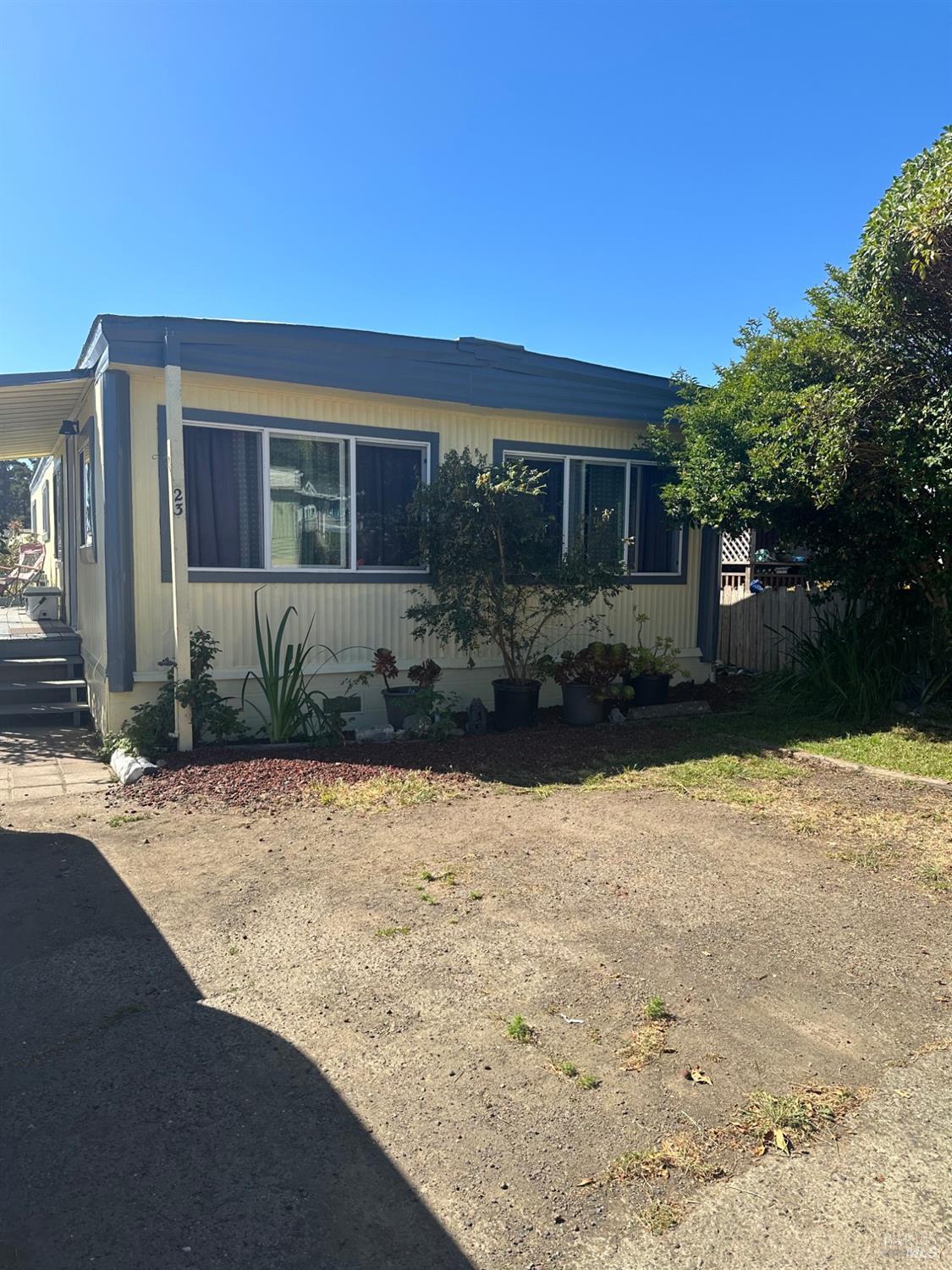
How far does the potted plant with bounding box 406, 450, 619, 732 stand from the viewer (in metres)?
7.91

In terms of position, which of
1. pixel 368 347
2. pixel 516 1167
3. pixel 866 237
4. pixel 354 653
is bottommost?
pixel 516 1167

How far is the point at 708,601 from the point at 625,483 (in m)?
2.00

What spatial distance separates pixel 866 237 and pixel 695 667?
542 cm

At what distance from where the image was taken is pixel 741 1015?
3.23 m

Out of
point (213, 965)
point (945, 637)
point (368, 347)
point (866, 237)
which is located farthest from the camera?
point (945, 637)

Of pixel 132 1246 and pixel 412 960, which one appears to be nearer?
pixel 132 1246

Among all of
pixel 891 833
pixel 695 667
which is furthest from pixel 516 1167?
pixel 695 667

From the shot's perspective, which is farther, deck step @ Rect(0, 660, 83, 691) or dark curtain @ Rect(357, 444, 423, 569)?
deck step @ Rect(0, 660, 83, 691)

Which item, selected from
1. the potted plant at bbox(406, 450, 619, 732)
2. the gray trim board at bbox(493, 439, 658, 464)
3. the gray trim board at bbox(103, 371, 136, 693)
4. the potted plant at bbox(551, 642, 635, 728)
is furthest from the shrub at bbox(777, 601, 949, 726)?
the gray trim board at bbox(103, 371, 136, 693)

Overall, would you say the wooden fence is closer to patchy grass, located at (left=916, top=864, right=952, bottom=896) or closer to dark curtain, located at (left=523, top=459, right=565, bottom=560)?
dark curtain, located at (left=523, top=459, right=565, bottom=560)

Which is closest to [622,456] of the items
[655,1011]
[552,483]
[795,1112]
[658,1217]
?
[552,483]

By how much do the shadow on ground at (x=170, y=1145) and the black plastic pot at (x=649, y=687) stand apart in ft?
21.4

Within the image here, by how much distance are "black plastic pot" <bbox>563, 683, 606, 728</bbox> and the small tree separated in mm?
866

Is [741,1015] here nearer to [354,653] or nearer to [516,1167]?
[516,1167]
